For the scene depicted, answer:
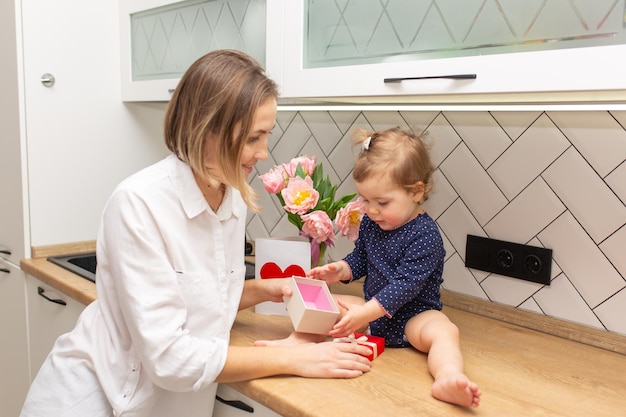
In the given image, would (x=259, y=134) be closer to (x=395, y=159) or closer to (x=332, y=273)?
(x=395, y=159)

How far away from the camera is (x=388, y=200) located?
120 centimetres

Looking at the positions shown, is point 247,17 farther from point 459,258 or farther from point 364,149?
point 459,258

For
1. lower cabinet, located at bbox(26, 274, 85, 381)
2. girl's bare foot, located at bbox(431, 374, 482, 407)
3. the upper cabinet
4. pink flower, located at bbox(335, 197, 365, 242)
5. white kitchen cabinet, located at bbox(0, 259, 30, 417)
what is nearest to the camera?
girl's bare foot, located at bbox(431, 374, 482, 407)

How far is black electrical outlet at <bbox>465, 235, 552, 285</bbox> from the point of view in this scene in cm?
134

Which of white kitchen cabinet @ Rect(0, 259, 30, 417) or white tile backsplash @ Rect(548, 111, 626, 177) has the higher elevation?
white tile backsplash @ Rect(548, 111, 626, 177)

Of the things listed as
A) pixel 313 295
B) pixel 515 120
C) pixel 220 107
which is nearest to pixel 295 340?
pixel 313 295

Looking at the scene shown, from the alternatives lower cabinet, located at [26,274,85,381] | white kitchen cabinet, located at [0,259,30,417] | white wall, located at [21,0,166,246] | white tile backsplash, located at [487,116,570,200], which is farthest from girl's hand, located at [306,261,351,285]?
white kitchen cabinet, located at [0,259,30,417]

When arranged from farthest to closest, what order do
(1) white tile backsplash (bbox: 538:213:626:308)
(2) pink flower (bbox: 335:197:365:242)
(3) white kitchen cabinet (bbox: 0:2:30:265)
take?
(3) white kitchen cabinet (bbox: 0:2:30:265)
(2) pink flower (bbox: 335:197:365:242)
(1) white tile backsplash (bbox: 538:213:626:308)

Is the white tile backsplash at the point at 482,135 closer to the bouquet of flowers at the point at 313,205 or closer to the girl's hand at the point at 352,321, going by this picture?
the bouquet of flowers at the point at 313,205

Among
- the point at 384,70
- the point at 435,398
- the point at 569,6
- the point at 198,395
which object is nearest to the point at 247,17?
the point at 384,70

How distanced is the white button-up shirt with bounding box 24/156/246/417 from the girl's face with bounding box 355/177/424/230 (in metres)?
0.27

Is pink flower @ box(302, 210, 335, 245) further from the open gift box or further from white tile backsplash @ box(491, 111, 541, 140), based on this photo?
white tile backsplash @ box(491, 111, 541, 140)

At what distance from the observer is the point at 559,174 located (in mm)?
1312

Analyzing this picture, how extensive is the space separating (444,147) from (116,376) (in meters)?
0.93
